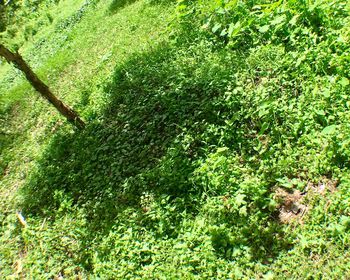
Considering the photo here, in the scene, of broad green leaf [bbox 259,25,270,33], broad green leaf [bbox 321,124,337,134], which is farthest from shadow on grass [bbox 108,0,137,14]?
broad green leaf [bbox 321,124,337,134]

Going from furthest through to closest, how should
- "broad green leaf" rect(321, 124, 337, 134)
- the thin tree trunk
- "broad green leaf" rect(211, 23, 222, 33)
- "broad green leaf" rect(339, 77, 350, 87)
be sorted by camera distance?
1. "broad green leaf" rect(211, 23, 222, 33)
2. the thin tree trunk
3. "broad green leaf" rect(339, 77, 350, 87)
4. "broad green leaf" rect(321, 124, 337, 134)

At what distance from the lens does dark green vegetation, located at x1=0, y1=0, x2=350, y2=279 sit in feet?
12.7

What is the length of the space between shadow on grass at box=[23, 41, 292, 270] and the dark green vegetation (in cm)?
2

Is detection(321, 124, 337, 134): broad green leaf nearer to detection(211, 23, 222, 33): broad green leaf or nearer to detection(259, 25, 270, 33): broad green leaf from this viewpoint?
detection(259, 25, 270, 33): broad green leaf

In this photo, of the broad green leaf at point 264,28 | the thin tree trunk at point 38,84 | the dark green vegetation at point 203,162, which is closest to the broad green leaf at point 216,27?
the dark green vegetation at point 203,162

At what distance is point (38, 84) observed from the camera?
664 centimetres

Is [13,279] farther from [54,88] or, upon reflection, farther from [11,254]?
[54,88]

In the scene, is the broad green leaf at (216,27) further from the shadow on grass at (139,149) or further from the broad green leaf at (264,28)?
the broad green leaf at (264,28)

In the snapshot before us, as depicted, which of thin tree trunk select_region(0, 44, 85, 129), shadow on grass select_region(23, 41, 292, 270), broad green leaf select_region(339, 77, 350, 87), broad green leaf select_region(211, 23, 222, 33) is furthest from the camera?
broad green leaf select_region(211, 23, 222, 33)

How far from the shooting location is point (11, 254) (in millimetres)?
5902

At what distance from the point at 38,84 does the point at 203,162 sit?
149 inches

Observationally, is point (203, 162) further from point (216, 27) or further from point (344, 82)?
point (216, 27)

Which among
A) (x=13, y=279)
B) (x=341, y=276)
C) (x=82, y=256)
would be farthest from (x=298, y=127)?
(x=13, y=279)

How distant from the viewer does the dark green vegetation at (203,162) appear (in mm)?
3875
